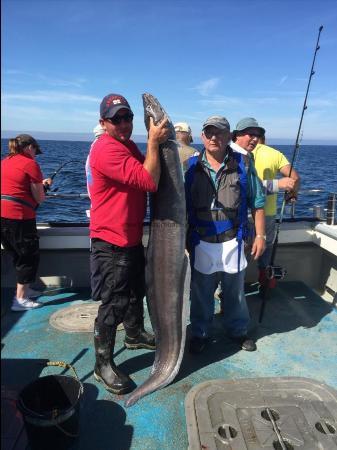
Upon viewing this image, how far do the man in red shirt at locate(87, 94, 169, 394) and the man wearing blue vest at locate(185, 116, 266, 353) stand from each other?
2.11ft

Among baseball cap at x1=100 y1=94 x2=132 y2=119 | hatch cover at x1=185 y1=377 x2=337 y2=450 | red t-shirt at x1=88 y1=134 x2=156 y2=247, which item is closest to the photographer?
hatch cover at x1=185 y1=377 x2=337 y2=450

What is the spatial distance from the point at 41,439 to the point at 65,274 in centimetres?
353

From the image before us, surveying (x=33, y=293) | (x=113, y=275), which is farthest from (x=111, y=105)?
(x=33, y=293)

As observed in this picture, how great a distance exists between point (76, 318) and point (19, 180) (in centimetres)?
192

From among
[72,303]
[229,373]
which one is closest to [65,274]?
[72,303]

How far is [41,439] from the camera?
2.76m

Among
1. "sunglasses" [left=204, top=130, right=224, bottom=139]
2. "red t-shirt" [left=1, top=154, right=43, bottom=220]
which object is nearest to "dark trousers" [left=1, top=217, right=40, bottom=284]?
"red t-shirt" [left=1, top=154, right=43, bottom=220]

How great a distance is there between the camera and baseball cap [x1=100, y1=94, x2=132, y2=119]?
3260mm

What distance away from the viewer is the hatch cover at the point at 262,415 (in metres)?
2.96

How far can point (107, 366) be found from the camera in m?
3.75

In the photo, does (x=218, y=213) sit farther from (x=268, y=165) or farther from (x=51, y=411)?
(x=51, y=411)

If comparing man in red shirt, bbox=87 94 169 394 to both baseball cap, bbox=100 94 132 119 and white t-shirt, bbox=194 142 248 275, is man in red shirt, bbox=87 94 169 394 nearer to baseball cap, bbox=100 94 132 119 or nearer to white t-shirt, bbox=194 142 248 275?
baseball cap, bbox=100 94 132 119

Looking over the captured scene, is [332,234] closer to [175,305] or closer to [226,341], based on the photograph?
[226,341]

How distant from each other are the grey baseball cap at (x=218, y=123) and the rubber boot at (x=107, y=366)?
218cm
